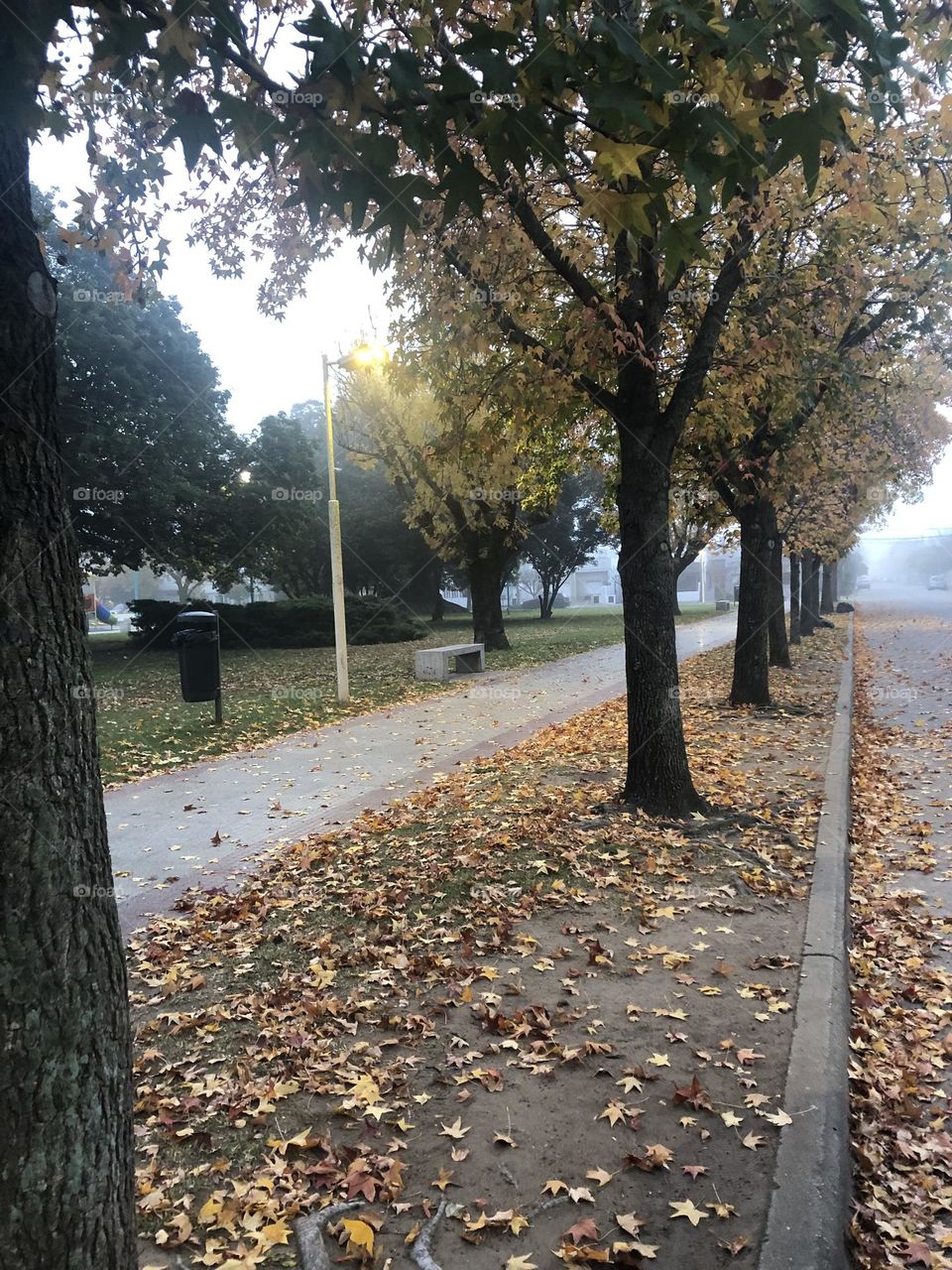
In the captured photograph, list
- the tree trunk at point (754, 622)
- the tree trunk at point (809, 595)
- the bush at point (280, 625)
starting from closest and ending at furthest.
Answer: the tree trunk at point (754, 622)
the tree trunk at point (809, 595)
the bush at point (280, 625)

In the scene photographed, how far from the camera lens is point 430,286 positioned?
22.0 ft

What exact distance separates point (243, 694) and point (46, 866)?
15012 mm

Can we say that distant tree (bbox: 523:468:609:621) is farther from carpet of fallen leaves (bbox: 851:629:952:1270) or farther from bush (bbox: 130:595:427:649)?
carpet of fallen leaves (bbox: 851:629:952:1270)

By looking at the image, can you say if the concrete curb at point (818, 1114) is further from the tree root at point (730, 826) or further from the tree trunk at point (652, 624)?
the tree trunk at point (652, 624)

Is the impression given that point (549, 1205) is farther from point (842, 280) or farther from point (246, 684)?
point (246, 684)

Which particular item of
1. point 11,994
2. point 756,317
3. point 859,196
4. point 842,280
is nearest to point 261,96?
point 11,994

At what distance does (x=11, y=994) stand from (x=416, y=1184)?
63.7 inches

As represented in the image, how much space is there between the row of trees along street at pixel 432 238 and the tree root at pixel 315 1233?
67 cm

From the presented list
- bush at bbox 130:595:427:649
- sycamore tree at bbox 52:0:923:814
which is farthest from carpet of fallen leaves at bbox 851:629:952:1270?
bush at bbox 130:595:427:649

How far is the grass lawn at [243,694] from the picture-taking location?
425 inches

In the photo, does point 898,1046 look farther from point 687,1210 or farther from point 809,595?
point 809,595

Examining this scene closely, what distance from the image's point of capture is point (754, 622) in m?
12.9

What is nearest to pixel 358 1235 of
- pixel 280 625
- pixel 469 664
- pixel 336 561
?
pixel 336 561

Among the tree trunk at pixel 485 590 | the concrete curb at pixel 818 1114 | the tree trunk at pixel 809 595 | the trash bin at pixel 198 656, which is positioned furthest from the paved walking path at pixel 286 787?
the tree trunk at pixel 809 595
